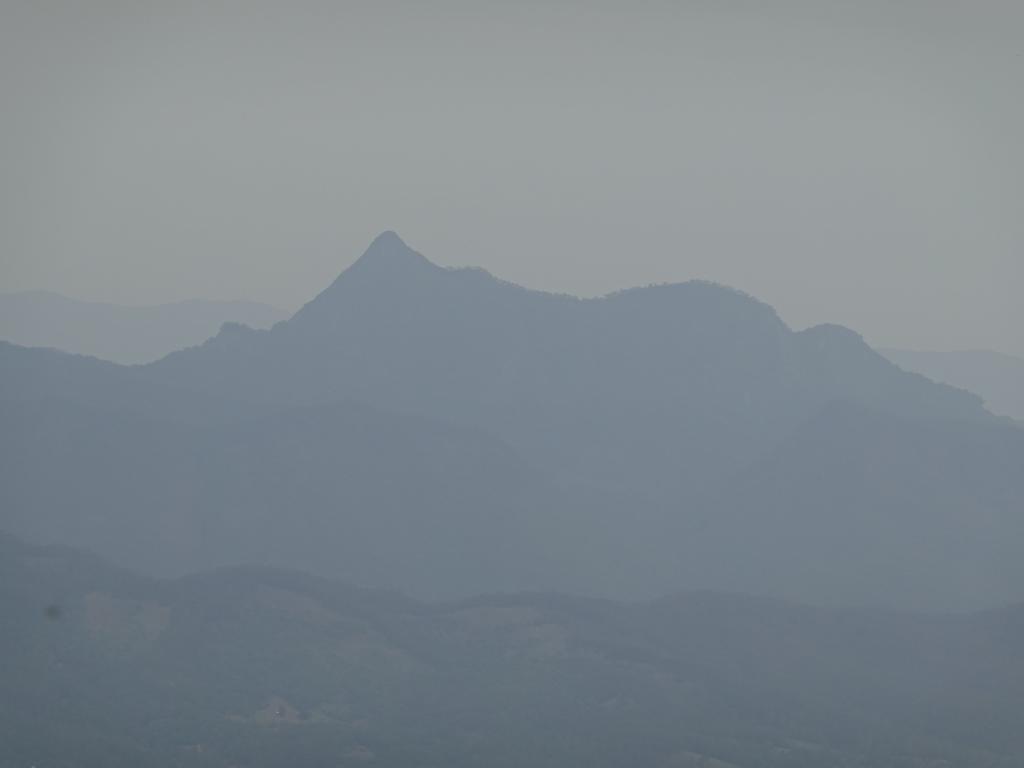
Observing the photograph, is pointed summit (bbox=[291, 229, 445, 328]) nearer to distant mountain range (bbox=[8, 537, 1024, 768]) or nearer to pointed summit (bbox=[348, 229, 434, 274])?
pointed summit (bbox=[348, 229, 434, 274])

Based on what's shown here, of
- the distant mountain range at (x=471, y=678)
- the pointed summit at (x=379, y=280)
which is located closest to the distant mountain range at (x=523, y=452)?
the pointed summit at (x=379, y=280)

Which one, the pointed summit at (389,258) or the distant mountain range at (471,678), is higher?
the pointed summit at (389,258)

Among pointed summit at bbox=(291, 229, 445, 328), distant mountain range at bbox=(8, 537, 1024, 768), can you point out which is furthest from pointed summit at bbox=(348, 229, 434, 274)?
distant mountain range at bbox=(8, 537, 1024, 768)

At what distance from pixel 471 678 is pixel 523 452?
35.9 metres

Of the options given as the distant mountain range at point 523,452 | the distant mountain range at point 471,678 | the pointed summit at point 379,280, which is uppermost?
the pointed summit at point 379,280

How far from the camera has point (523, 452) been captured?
11225 cm

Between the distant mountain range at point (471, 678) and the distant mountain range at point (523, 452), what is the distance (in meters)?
11.7

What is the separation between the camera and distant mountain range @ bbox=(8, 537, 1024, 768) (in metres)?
68.0

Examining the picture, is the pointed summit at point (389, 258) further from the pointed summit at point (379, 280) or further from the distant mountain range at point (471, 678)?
the distant mountain range at point (471, 678)

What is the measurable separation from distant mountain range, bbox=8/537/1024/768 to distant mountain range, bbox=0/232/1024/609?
11.7 metres

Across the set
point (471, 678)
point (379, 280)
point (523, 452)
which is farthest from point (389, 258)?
point (471, 678)

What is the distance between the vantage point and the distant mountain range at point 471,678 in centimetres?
6800

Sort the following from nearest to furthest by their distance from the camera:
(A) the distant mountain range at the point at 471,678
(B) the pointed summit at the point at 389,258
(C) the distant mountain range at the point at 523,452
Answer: (A) the distant mountain range at the point at 471,678, (C) the distant mountain range at the point at 523,452, (B) the pointed summit at the point at 389,258

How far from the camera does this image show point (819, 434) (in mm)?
106688
